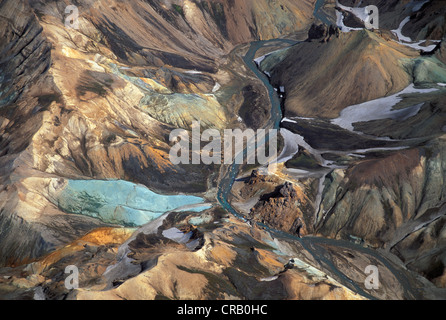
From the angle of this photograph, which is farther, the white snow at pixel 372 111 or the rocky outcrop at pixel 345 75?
the rocky outcrop at pixel 345 75

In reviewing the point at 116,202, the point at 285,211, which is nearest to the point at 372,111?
the point at 285,211

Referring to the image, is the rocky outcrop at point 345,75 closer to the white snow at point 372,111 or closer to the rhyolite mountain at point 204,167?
the rhyolite mountain at point 204,167

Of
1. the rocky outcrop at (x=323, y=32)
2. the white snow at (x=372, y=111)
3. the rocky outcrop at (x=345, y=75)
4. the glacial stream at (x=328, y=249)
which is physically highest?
the rocky outcrop at (x=323, y=32)

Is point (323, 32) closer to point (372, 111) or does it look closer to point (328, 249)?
point (372, 111)

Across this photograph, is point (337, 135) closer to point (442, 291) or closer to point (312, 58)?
point (312, 58)

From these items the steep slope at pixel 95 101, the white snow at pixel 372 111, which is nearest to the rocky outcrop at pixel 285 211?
the steep slope at pixel 95 101

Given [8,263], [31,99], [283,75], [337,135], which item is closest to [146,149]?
[31,99]

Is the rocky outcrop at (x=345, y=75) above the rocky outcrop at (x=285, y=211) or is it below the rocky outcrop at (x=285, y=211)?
above
